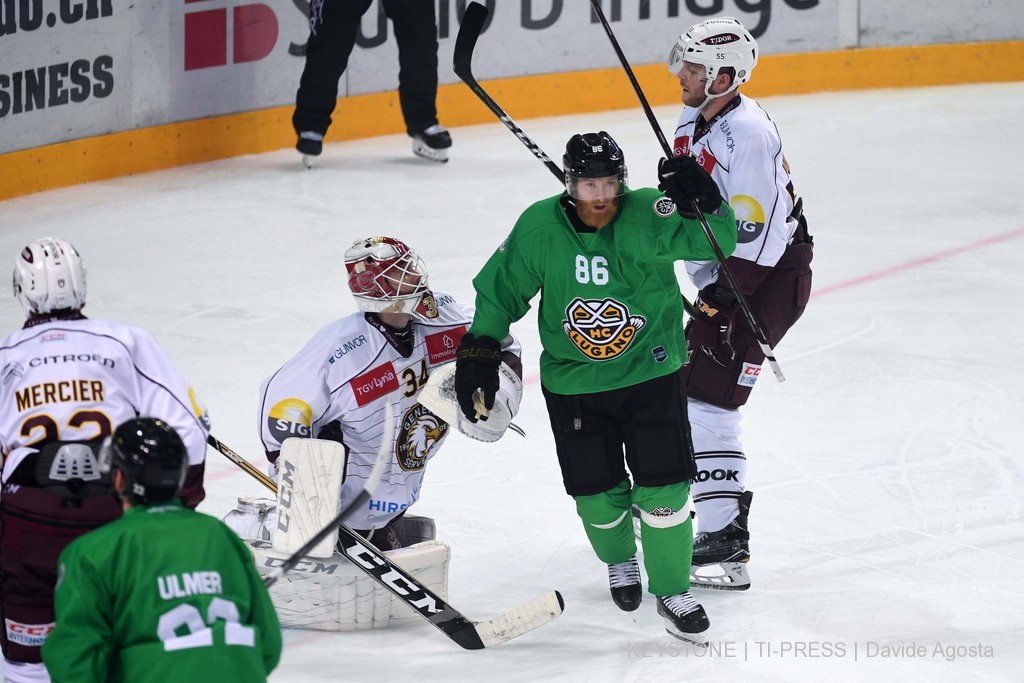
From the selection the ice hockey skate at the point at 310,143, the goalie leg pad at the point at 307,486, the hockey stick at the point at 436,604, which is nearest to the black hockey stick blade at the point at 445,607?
the hockey stick at the point at 436,604

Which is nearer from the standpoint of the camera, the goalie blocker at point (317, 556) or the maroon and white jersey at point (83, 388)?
the maroon and white jersey at point (83, 388)

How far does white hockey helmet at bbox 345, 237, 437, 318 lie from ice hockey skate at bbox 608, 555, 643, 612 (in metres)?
0.82

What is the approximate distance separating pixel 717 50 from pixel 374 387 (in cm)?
122

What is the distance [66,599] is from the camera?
88.3 inches

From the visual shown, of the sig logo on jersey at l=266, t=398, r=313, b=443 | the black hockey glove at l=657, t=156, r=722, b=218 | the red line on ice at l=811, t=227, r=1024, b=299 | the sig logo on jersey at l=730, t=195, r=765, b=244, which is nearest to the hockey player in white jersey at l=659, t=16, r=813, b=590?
the sig logo on jersey at l=730, t=195, r=765, b=244

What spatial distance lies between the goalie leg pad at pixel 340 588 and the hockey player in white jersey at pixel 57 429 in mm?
670

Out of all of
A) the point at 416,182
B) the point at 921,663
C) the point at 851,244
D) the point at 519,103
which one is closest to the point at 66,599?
the point at 921,663

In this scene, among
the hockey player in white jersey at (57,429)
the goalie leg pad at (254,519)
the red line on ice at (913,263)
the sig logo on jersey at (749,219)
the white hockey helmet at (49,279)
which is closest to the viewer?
the hockey player in white jersey at (57,429)

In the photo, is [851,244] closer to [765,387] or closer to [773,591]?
[765,387]

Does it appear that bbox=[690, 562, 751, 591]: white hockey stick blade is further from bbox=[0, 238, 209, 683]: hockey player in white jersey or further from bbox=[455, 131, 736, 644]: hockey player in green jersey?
bbox=[0, 238, 209, 683]: hockey player in white jersey

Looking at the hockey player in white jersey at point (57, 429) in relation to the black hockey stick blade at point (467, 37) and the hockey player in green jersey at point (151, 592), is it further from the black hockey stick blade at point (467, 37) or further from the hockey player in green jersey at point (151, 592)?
the black hockey stick blade at point (467, 37)

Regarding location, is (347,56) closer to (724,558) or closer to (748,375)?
(748,375)

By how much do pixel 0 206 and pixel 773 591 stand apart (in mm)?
4747

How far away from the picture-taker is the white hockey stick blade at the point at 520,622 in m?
3.57
